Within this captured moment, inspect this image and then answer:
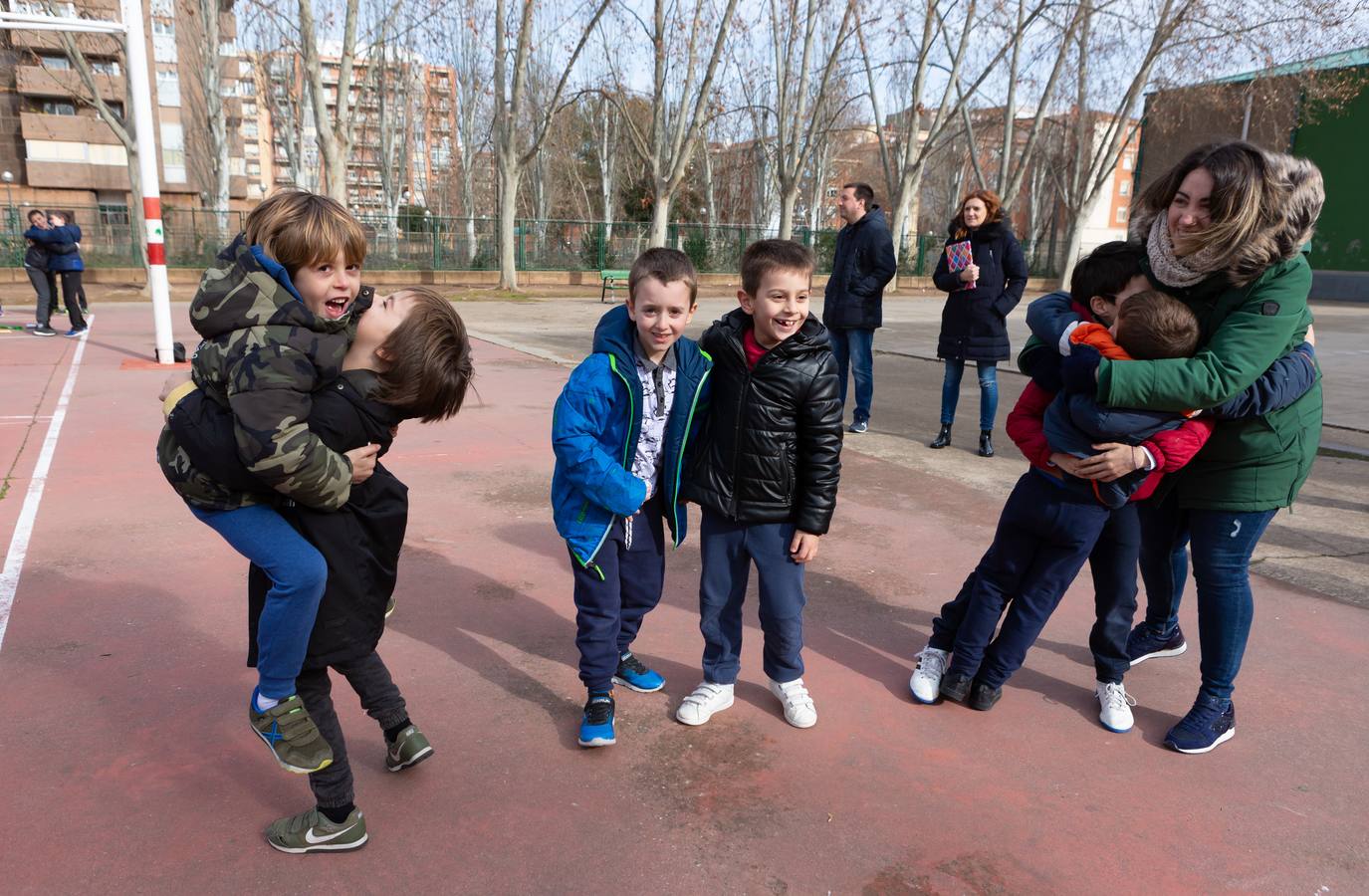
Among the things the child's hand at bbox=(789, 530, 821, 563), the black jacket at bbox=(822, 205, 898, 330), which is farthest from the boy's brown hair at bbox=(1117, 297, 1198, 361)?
the black jacket at bbox=(822, 205, 898, 330)

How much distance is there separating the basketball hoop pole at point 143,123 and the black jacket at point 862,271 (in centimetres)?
686

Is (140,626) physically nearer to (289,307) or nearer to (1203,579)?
(289,307)

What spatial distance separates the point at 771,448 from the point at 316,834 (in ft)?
5.32

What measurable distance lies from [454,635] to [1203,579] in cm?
266

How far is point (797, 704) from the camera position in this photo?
9.99 ft

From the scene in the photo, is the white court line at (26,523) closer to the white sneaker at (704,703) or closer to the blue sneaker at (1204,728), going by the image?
the white sneaker at (704,703)

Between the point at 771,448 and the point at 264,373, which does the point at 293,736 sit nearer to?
the point at 264,373

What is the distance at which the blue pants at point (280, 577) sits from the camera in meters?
2.16

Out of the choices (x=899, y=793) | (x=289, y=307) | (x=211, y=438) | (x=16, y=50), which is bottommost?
(x=899, y=793)

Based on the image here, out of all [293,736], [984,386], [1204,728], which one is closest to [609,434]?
[293,736]

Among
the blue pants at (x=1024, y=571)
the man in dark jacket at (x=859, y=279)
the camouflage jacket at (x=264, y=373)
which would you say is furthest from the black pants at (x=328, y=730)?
the man in dark jacket at (x=859, y=279)

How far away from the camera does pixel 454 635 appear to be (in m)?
3.63

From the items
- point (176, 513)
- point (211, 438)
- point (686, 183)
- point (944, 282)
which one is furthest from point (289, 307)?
point (686, 183)

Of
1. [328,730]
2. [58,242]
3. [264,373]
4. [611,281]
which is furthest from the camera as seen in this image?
[611,281]
